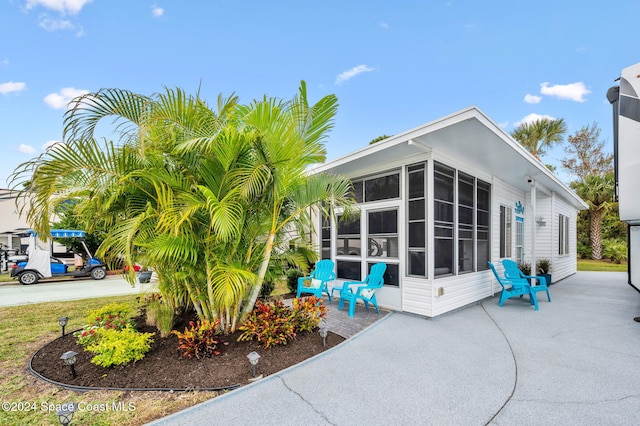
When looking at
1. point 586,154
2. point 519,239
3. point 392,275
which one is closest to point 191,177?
point 392,275

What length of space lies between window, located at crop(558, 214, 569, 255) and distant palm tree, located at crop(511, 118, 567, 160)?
8.00 meters

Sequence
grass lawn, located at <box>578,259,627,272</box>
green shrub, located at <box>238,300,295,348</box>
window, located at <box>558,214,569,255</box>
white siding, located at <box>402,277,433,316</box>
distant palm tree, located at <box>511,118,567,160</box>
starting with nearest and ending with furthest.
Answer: green shrub, located at <box>238,300,295,348</box> < white siding, located at <box>402,277,433,316</box> < window, located at <box>558,214,569,255</box> < grass lawn, located at <box>578,259,627,272</box> < distant palm tree, located at <box>511,118,567,160</box>

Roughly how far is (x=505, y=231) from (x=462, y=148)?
3.64 meters

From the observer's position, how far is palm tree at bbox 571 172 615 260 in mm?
14470

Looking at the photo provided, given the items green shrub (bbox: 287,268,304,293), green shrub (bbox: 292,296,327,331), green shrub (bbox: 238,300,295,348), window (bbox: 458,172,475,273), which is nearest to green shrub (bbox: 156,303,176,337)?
green shrub (bbox: 238,300,295,348)

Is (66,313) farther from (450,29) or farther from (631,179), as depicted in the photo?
(450,29)

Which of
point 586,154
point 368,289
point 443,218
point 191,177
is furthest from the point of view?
point 586,154

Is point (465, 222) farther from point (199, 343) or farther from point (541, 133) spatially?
point (541, 133)

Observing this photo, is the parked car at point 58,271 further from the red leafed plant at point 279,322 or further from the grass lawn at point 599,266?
the grass lawn at point 599,266

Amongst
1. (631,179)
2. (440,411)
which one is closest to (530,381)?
(440,411)

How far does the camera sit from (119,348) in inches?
107

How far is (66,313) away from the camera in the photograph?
208 inches

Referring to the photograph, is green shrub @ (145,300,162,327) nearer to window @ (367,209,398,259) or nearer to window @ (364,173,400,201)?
window @ (367,209,398,259)

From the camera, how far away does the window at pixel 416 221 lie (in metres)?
4.73
